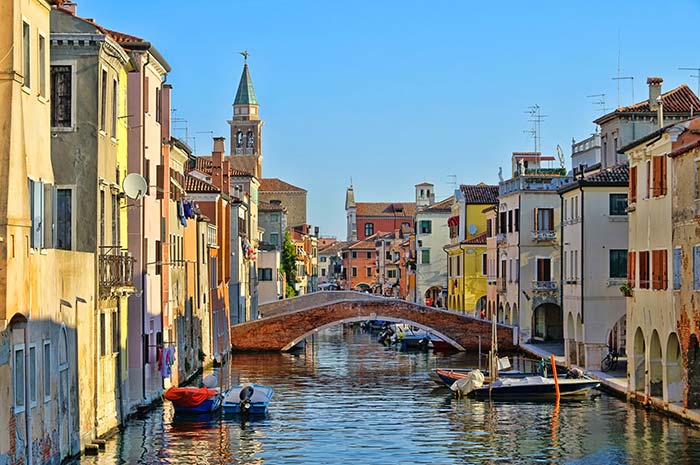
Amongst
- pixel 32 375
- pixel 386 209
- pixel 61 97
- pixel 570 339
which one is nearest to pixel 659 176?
pixel 570 339

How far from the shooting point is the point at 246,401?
32.6 meters

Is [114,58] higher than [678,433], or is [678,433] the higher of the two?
[114,58]

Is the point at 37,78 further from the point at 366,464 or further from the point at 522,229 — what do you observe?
the point at 522,229

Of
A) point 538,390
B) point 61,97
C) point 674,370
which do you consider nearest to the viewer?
point 61,97

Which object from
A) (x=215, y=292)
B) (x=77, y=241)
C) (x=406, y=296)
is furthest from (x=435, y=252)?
(x=77, y=241)

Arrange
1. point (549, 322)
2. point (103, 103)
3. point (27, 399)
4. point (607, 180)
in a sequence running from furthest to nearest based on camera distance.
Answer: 1. point (549, 322)
2. point (607, 180)
3. point (103, 103)
4. point (27, 399)

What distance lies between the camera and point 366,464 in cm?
2547

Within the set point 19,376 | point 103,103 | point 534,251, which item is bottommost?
point 19,376

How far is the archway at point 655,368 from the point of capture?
1238 inches

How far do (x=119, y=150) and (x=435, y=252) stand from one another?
176 ft

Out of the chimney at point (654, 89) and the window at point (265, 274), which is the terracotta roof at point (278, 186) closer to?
the window at point (265, 274)

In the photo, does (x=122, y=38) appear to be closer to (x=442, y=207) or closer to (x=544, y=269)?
(x=544, y=269)

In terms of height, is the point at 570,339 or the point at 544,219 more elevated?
the point at 544,219

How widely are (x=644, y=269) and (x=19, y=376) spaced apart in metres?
18.6
